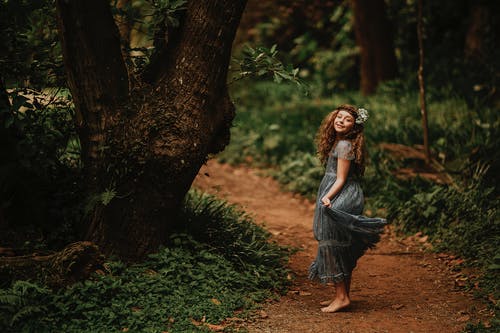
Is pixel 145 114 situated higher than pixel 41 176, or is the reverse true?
pixel 145 114

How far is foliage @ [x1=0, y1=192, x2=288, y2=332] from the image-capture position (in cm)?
414

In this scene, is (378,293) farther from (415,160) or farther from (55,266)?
(415,160)

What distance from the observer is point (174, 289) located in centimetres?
480

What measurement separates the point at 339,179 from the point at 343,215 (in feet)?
1.03

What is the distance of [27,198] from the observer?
512 cm

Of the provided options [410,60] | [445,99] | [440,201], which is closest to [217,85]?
[440,201]

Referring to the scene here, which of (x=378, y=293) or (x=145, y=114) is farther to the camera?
(x=378, y=293)

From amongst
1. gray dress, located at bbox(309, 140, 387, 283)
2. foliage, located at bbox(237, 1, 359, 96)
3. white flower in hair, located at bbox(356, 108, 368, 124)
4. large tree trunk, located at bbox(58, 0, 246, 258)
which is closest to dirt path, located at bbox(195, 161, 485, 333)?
gray dress, located at bbox(309, 140, 387, 283)

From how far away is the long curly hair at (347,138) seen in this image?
195 inches

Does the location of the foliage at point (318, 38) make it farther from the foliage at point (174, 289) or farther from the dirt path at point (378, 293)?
the foliage at point (174, 289)

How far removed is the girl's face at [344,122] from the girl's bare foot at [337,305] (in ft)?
4.98

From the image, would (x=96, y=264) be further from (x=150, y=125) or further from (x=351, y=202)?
(x=351, y=202)

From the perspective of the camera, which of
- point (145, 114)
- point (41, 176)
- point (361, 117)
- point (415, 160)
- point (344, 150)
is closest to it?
point (145, 114)

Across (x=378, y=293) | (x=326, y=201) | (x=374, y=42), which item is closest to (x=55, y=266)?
(x=326, y=201)
